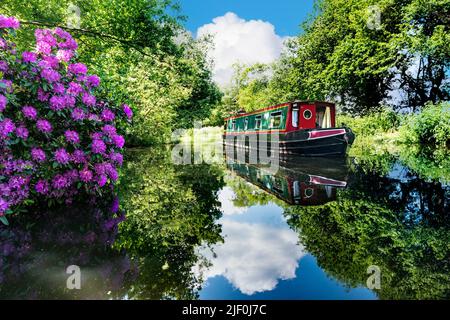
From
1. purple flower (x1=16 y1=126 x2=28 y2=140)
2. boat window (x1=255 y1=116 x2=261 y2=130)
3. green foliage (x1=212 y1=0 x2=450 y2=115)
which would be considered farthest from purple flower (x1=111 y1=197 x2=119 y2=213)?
green foliage (x1=212 y1=0 x2=450 y2=115)

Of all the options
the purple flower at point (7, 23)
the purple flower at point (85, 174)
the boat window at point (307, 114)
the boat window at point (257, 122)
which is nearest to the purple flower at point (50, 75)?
the purple flower at point (7, 23)

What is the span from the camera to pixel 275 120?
52.6ft

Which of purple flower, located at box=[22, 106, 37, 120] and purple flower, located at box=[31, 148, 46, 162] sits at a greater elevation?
purple flower, located at box=[22, 106, 37, 120]

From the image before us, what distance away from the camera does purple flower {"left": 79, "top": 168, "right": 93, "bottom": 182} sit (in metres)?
4.89

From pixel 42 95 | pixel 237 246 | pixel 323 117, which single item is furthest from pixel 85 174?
pixel 323 117

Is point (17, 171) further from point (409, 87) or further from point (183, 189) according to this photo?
point (409, 87)

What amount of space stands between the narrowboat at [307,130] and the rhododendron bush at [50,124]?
9.65m

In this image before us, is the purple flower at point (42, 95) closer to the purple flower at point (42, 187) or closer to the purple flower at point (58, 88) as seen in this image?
the purple flower at point (58, 88)

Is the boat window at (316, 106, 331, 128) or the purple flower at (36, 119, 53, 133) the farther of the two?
the boat window at (316, 106, 331, 128)

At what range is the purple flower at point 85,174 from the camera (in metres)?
4.89

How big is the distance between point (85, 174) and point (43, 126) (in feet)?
3.17

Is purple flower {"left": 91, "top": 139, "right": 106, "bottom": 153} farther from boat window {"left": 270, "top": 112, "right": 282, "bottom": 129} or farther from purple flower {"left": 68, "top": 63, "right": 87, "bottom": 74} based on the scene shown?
boat window {"left": 270, "top": 112, "right": 282, "bottom": 129}

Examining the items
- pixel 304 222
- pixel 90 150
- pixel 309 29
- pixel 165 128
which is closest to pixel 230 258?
pixel 304 222

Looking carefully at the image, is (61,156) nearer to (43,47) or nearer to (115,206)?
(115,206)
